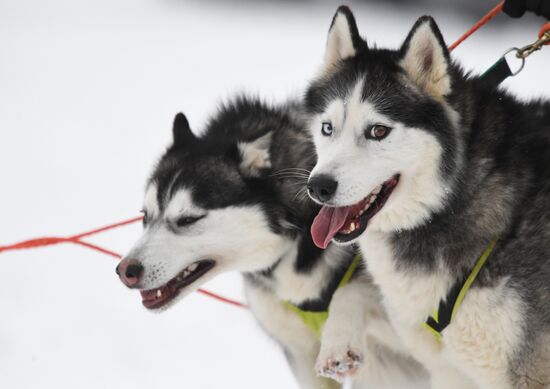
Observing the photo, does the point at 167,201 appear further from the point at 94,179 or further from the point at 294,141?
the point at 94,179

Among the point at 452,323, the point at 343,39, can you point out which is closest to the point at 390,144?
the point at 343,39

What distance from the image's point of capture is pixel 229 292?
492 centimetres

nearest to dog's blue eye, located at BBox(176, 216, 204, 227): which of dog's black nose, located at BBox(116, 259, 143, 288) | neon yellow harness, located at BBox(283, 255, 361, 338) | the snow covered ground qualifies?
dog's black nose, located at BBox(116, 259, 143, 288)

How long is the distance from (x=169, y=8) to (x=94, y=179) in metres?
7.17

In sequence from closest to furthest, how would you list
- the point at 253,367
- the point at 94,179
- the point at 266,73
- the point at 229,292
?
the point at 253,367, the point at 229,292, the point at 94,179, the point at 266,73

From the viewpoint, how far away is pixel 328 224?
2.49 meters

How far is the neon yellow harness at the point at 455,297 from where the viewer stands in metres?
2.41

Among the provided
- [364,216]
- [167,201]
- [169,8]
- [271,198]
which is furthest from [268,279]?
[169,8]

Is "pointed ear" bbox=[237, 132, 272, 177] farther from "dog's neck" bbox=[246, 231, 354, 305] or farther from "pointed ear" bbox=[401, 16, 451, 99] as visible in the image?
"pointed ear" bbox=[401, 16, 451, 99]

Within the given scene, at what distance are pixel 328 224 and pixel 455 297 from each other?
0.50 metres

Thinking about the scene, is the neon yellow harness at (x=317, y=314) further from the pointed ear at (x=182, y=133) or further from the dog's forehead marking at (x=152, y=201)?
the pointed ear at (x=182, y=133)

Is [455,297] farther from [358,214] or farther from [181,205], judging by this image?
[181,205]

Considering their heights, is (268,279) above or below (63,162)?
above

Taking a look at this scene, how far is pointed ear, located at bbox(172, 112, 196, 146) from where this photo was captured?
3.24m
